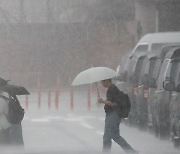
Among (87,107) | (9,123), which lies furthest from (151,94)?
(87,107)

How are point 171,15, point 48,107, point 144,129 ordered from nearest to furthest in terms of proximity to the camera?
point 144,129, point 48,107, point 171,15

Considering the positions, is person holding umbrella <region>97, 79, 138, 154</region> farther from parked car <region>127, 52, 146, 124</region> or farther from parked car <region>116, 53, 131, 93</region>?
parked car <region>116, 53, 131, 93</region>

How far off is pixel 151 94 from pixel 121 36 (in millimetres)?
30116

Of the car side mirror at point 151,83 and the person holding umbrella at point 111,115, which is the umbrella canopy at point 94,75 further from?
the car side mirror at point 151,83

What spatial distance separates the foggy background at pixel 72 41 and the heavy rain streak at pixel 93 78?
5cm

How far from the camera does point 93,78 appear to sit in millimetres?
15312

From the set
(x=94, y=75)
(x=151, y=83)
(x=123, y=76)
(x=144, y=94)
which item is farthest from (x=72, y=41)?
(x=94, y=75)

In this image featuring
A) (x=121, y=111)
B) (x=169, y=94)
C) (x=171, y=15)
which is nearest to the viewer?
(x=121, y=111)

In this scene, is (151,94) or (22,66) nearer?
(151,94)

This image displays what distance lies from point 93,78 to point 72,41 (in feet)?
126

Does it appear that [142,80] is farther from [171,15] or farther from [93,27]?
[93,27]

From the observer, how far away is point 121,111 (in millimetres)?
15000

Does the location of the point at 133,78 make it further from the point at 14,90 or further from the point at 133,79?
the point at 14,90

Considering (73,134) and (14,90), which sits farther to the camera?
(73,134)
